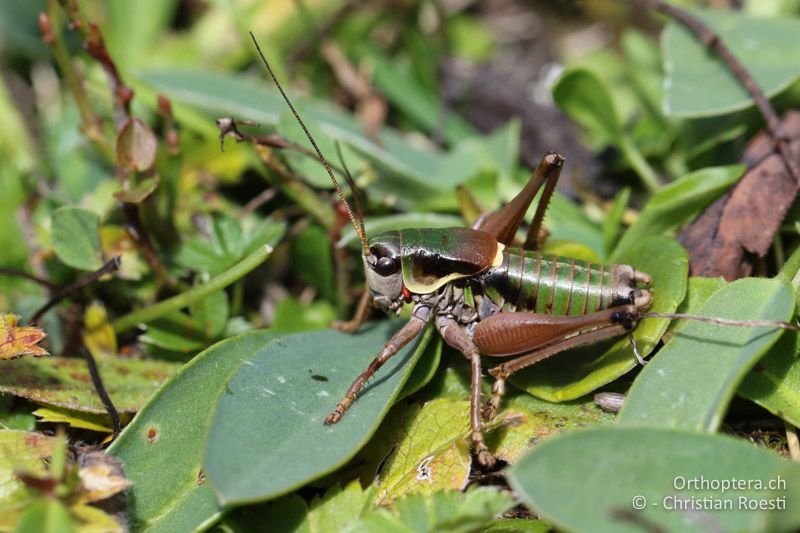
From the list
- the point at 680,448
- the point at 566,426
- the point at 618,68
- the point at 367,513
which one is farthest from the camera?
the point at 618,68

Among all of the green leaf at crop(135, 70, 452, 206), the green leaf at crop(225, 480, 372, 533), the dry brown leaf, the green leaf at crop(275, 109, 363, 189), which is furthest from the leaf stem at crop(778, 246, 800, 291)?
the green leaf at crop(275, 109, 363, 189)

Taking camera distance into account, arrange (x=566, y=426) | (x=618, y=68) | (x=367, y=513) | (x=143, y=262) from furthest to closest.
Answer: (x=618, y=68)
(x=143, y=262)
(x=566, y=426)
(x=367, y=513)

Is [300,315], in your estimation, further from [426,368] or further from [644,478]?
[644,478]

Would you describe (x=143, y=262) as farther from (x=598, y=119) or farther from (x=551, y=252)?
(x=598, y=119)

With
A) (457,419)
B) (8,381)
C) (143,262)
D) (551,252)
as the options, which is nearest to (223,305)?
(143,262)

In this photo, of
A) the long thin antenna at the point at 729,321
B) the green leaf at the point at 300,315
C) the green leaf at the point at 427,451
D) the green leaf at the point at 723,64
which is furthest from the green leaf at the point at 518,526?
the green leaf at the point at 723,64

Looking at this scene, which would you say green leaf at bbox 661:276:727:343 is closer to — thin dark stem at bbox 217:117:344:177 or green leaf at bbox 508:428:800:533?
green leaf at bbox 508:428:800:533

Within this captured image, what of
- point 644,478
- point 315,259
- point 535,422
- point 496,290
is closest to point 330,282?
point 315,259
